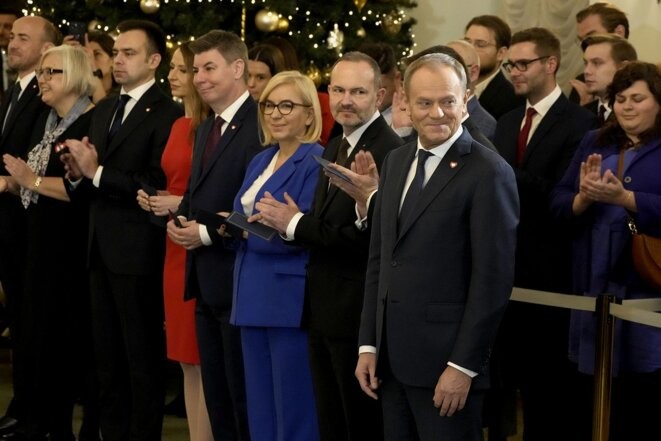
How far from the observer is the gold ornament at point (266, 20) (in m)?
9.27

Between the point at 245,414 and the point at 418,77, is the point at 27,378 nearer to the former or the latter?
the point at 245,414

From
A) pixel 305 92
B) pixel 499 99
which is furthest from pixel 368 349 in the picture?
pixel 499 99

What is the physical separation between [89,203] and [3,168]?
33.0 inches

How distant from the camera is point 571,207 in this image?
4926 mm

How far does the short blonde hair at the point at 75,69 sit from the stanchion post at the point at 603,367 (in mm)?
3000

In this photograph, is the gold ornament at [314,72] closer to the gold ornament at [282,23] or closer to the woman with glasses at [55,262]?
the gold ornament at [282,23]

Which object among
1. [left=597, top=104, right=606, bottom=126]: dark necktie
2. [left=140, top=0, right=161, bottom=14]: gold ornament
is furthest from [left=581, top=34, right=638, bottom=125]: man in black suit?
[left=140, top=0, right=161, bottom=14]: gold ornament

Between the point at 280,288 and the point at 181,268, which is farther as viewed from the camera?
the point at 181,268

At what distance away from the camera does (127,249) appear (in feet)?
19.1

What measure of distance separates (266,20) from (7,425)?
389 cm

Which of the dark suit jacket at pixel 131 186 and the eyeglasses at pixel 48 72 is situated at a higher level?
the eyeglasses at pixel 48 72

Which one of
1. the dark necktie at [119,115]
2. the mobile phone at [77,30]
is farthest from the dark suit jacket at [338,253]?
the mobile phone at [77,30]

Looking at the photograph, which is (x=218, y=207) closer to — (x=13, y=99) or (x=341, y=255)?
(x=341, y=255)

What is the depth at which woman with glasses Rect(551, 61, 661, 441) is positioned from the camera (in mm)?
4625
